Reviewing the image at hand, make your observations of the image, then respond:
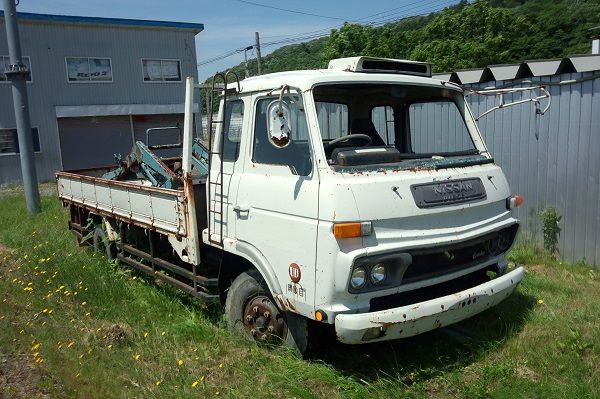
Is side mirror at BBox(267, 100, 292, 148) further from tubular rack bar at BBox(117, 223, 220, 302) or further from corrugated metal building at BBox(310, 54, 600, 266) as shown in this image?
corrugated metal building at BBox(310, 54, 600, 266)

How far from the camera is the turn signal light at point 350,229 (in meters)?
3.24

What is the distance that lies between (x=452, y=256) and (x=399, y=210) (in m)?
0.68

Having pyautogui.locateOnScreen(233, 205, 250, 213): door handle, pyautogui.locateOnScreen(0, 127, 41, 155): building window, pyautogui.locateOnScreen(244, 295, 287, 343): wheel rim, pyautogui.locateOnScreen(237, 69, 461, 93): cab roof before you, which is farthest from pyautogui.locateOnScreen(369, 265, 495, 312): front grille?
pyautogui.locateOnScreen(0, 127, 41, 155): building window

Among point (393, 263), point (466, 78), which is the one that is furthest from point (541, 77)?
point (393, 263)

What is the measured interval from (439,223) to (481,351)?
48.6 inches

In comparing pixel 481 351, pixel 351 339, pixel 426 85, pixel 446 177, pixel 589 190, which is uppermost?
pixel 426 85

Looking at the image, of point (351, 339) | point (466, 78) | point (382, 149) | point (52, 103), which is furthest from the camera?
point (52, 103)

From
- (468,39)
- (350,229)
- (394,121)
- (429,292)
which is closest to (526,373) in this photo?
(429,292)

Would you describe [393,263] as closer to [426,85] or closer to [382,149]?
[382,149]

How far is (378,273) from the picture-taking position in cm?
340

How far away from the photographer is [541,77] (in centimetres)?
677

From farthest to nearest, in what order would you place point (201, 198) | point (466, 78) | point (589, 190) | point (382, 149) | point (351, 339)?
1. point (466, 78)
2. point (589, 190)
3. point (201, 198)
4. point (382, 149)
5. point (351, 339)

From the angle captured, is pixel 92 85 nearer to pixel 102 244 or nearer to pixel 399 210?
pixel 102 244

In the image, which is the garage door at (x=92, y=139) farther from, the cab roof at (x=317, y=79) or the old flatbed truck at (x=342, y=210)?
the cab roof at (x=317, y=79)
